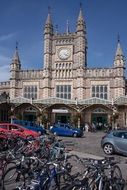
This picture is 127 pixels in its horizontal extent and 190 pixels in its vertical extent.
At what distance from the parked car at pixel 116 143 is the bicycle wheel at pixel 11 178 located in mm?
8827

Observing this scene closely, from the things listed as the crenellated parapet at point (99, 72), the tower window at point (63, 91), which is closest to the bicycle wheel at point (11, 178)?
the tower window at point (63, 91)

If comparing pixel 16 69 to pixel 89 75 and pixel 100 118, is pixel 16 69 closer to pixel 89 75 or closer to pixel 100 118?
pixel 89 75

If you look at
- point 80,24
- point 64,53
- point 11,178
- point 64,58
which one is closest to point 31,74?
point 64,58

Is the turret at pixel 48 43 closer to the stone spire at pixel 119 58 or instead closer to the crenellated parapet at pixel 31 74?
the crenellated parapet at pixel 31 74

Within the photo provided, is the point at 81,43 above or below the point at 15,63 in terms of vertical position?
above

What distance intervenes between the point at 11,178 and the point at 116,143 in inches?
359

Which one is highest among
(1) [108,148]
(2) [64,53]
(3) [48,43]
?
(3) [48,43]

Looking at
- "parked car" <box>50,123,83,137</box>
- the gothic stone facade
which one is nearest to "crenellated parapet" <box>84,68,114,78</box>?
the gothic stone facade

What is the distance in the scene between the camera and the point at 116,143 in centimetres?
1583

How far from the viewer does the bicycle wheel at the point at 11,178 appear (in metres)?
7.50

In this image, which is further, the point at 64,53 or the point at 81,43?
the point at 64,53

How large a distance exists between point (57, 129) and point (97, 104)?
42.2ft

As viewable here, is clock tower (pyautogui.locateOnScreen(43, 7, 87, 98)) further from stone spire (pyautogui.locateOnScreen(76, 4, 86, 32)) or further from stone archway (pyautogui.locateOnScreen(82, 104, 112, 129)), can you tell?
stone archway (pyautogui.locateOnScreen(82, 104, 112, 129))

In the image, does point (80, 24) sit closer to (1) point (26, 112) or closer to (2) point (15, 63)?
(2) point (15, 63)
